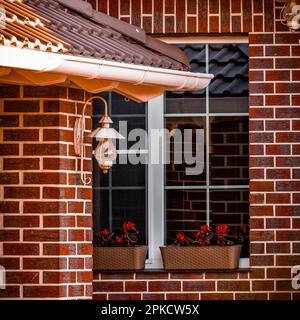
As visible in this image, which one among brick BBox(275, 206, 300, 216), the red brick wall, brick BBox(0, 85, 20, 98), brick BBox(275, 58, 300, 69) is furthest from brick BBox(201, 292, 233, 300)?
brick BBox(0, 85, 20, 98)

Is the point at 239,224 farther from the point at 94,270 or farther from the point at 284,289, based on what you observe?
the point at 94,270

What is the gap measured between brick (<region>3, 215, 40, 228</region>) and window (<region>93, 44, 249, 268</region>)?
61.7 inches

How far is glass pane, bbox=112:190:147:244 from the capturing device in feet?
33.6

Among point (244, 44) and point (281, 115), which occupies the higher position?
point (244, 44)

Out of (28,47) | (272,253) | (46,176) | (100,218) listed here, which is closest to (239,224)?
(272,253)

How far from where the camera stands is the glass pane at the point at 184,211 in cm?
1020

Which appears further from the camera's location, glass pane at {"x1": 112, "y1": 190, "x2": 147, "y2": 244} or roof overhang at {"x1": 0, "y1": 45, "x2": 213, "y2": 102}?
glass pane at {"x1": 112, "y1": 190, "x2": 147, "y2": 244}

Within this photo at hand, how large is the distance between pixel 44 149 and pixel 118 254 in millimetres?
1677

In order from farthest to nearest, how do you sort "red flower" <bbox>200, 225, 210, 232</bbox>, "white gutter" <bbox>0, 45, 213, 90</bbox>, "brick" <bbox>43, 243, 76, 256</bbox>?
"red flower" <bbox>200, 225, 210, 232</bbox>
"brick" <bbox>43, 243, 76, 256</bbox>
"white gutter" <bbox>0, 45, 213, 90</bbox>

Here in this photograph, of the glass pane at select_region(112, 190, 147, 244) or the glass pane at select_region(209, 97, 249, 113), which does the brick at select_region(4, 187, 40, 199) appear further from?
the glass pane at select_region(209, 97, 249, 113)

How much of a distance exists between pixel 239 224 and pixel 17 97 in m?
2.50

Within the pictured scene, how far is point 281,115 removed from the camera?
998 centimetres

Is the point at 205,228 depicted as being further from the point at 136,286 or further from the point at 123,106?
the point at 123,106

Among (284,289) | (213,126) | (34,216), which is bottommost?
(284,289)
